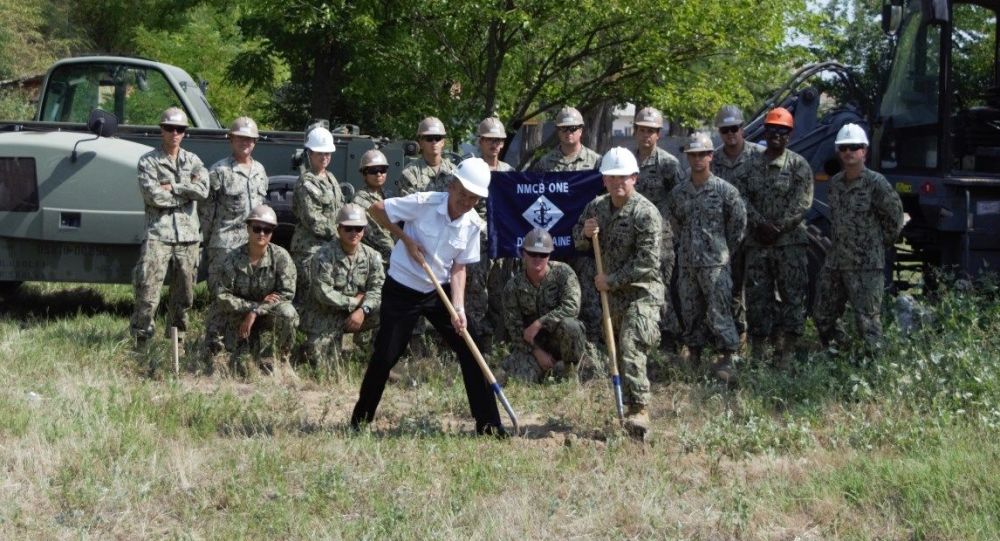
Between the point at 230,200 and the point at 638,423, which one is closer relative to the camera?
the point at 638,423

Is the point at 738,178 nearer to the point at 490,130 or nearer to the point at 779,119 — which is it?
the point at 779,119

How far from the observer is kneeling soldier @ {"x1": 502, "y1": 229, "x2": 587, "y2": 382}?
9828 millimetres

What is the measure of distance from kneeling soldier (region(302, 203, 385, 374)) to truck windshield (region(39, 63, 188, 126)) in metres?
3.72

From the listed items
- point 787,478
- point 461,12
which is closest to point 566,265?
point 787,478

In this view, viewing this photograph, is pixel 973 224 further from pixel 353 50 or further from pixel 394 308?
pixel 353 50

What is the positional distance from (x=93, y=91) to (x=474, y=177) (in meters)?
6.85

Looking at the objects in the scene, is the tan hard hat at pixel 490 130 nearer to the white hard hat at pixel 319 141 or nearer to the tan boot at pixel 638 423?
the white hard hat at pixel 319 141

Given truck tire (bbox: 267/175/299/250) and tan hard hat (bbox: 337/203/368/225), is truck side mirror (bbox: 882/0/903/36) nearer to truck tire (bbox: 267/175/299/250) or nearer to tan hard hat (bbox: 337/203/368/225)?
tan hard hat (bbox: 337/203/368/225)

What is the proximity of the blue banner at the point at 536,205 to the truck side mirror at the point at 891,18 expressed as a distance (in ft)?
8.69

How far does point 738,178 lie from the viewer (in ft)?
34.0

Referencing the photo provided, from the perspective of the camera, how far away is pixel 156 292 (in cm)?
1043

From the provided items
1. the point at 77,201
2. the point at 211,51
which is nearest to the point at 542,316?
the point at 77,201

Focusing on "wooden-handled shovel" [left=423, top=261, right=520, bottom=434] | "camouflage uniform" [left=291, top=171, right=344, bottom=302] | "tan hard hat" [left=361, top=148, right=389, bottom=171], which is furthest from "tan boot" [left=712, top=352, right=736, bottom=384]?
"camouflage uniform" [left=291, top=171, right=344, bottom=302]

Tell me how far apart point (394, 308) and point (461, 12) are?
8434 millimetres
